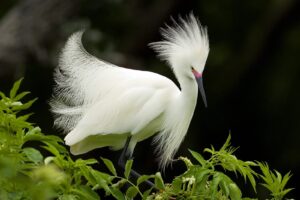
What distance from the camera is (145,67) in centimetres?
718

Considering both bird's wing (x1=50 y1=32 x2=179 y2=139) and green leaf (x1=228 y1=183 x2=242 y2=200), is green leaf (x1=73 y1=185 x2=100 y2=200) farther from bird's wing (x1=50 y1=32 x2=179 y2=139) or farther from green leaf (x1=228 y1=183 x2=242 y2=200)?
bird's wing (x1=50 y1=32 x2=179 y2=139)

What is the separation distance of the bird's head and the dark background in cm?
317

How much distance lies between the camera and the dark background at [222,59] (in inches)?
285

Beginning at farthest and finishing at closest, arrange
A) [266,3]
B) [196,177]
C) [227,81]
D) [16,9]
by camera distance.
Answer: [266,3], [227,81], [16,9], [196,177]

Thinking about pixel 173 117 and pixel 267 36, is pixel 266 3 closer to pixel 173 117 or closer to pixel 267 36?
pixel 267 36

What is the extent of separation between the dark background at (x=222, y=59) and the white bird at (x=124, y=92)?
313 cm

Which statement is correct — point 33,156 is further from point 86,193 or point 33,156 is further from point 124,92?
point 124,92

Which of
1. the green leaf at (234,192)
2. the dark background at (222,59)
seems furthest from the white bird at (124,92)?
the dark background at (222,59)

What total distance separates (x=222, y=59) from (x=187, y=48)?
14.5 ft

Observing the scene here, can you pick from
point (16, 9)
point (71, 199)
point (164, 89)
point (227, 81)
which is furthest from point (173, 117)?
point (227, 81)

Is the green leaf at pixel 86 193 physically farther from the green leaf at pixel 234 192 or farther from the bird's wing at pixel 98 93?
the bird's wing at pixel 98 93

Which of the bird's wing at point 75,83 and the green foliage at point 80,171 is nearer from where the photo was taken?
the green foliage at point 80,171

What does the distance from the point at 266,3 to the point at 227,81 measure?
1.16m

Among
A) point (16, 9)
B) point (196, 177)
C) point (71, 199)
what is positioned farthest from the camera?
point (16, 9)
